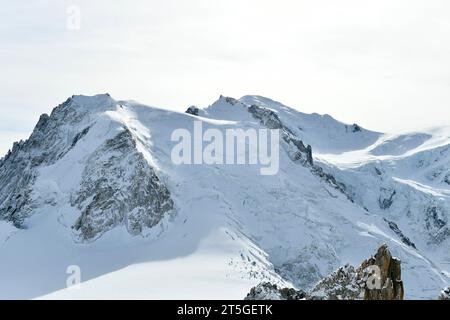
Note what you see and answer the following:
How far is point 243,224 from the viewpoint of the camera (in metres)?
126

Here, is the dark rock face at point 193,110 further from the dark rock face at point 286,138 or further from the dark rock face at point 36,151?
the dark rock face at point 36,151

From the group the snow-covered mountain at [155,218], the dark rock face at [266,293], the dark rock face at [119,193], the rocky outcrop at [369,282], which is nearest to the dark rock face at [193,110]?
the snow-covered mountain at [155,218]

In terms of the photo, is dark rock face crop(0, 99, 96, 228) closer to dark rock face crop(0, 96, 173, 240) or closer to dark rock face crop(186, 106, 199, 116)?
dark rock face crop(0, 96, 173, 240)

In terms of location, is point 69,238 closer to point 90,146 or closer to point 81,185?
point 81,185

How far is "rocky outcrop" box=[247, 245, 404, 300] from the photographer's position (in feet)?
138

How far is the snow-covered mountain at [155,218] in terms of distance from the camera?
103 meters

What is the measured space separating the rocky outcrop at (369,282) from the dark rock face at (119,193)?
72.2 metres

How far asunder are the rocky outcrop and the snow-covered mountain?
41.6m

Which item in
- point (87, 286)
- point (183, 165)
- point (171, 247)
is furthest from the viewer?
point (183, 165)

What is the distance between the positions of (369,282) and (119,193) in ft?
262

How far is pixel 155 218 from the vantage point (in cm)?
12069

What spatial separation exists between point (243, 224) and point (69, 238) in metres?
28.6

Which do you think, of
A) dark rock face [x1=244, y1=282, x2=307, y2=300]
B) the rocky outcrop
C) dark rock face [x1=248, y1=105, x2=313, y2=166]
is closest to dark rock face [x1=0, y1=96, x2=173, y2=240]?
dark rock face [x1=248, y1=105, x2=313, y2=166]
